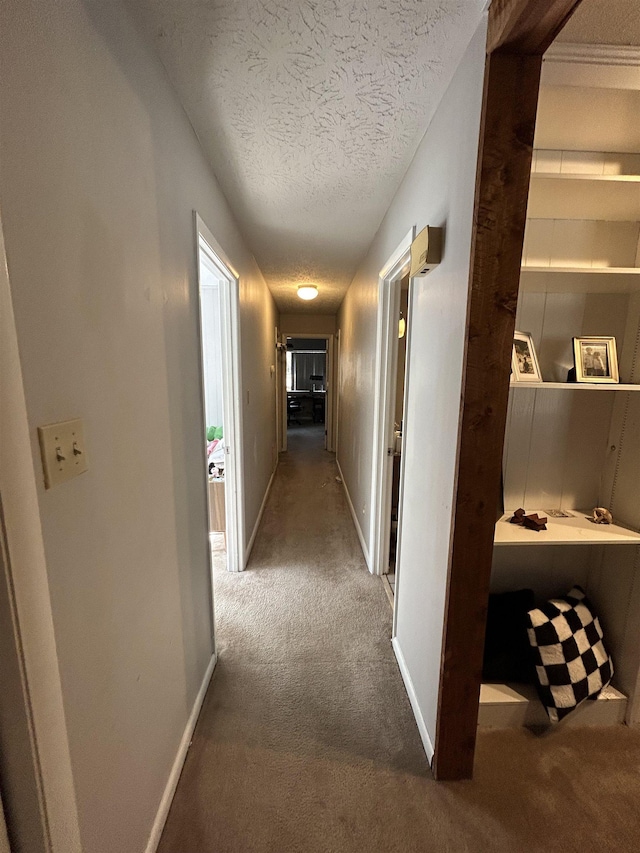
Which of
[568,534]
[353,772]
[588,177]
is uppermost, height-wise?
[588,177]

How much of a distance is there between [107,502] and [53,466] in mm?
203

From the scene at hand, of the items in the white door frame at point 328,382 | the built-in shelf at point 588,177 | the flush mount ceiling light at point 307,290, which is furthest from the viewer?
the white door frame at point 328,382

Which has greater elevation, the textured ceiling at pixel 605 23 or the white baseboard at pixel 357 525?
the textured ceiling at pixel 605 23

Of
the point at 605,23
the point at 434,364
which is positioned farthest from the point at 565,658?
the point at 605,23

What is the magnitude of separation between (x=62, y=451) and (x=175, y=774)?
4.12 ft

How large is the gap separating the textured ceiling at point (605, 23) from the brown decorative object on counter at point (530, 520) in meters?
1.47

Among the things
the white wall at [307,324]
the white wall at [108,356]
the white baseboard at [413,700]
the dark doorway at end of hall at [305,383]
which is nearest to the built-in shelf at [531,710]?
the white baseboard at [413,700]

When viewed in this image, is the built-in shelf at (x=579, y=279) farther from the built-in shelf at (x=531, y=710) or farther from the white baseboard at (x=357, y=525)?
the white baseboard at (x=357, y=525)

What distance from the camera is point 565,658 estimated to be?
1373 millimetres

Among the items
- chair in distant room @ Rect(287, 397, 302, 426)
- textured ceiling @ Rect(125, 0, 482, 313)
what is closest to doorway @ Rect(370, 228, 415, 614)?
textured ceiling @ Rect(125, 0, 482, 313)

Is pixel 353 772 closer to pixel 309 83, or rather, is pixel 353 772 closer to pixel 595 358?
pixel 595 358

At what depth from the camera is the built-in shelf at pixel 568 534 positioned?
128 cm

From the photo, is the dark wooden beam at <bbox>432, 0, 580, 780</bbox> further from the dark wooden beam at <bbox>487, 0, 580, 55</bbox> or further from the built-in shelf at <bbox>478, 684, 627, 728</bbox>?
the built-in shelf at <bbox>478, 684, 627, 728</bbox>

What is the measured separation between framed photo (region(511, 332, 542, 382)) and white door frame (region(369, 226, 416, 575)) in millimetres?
936
